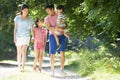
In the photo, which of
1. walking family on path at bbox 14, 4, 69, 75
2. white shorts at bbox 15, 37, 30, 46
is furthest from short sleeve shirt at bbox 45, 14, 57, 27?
white shorts at bbox 15, 37, 30, 46

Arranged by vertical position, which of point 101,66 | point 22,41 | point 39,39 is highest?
point 39,39

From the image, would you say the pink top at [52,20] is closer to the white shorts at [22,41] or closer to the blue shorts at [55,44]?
the blue shorts at [55,44]

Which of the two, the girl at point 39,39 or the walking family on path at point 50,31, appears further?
the girl at point 39,39

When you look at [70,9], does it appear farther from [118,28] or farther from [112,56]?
[118,28]

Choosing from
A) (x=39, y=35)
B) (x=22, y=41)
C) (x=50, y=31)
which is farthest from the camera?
(x=39, y=35)

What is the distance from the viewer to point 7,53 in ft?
137

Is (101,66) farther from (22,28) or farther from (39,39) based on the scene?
(22,28)

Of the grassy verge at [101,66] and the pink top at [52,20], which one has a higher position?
the pink top at [52,20]

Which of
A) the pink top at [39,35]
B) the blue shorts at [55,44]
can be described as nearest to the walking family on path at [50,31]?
the blue shorts at [55,44]

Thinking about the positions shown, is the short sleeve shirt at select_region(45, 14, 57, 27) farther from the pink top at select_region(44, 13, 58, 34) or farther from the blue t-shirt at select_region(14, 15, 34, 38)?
the blue t-shirt at select_region(14, 15, 34, 38)

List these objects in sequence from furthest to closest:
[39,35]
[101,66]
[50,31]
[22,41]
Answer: [101,66] < [39,35] < [22,41] < [50,31]

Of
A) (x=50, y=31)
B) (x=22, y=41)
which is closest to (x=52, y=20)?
(x=50, y=31)

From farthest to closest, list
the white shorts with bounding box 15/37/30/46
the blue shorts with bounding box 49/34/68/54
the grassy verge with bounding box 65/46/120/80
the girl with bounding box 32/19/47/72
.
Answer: the girl with bounding box 32/19/47/72
the grassy verge with bounding box 65/46/120/80
the white shorts with bounding box 15/37/30/46
the blue shorts with bounding box 49/34/68/54

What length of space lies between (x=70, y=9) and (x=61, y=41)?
726 centimetres
